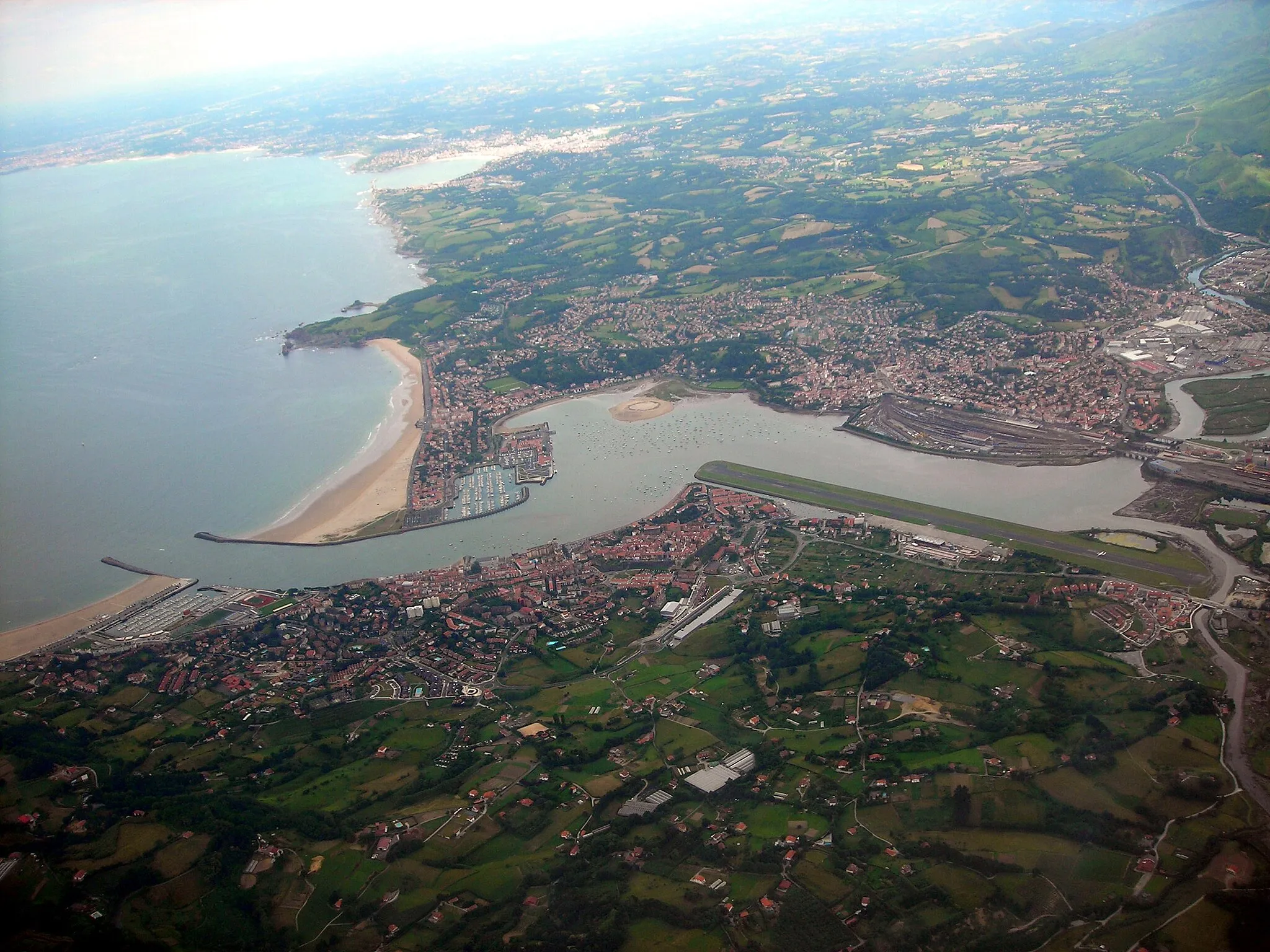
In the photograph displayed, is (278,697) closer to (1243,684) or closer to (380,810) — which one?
(380,810)

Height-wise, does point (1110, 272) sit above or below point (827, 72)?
below

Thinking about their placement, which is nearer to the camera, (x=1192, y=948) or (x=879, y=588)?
(x=1192, y=948)

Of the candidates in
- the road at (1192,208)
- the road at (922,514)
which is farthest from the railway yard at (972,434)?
the road at (1192,208)

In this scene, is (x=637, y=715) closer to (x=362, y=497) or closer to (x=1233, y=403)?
(x=362, y=497)

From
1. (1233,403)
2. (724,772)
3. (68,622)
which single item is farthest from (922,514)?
(68,622)

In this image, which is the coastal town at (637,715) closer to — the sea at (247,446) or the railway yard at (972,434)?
the sea at (247,446)

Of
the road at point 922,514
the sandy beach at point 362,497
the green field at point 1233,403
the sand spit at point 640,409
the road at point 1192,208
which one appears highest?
the road at point 1192,208

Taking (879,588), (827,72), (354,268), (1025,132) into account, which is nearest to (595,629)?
(879,588)

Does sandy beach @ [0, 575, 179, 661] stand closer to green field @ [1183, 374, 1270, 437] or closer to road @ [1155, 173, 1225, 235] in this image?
green field @ [1183, 374, 1270, 437]
